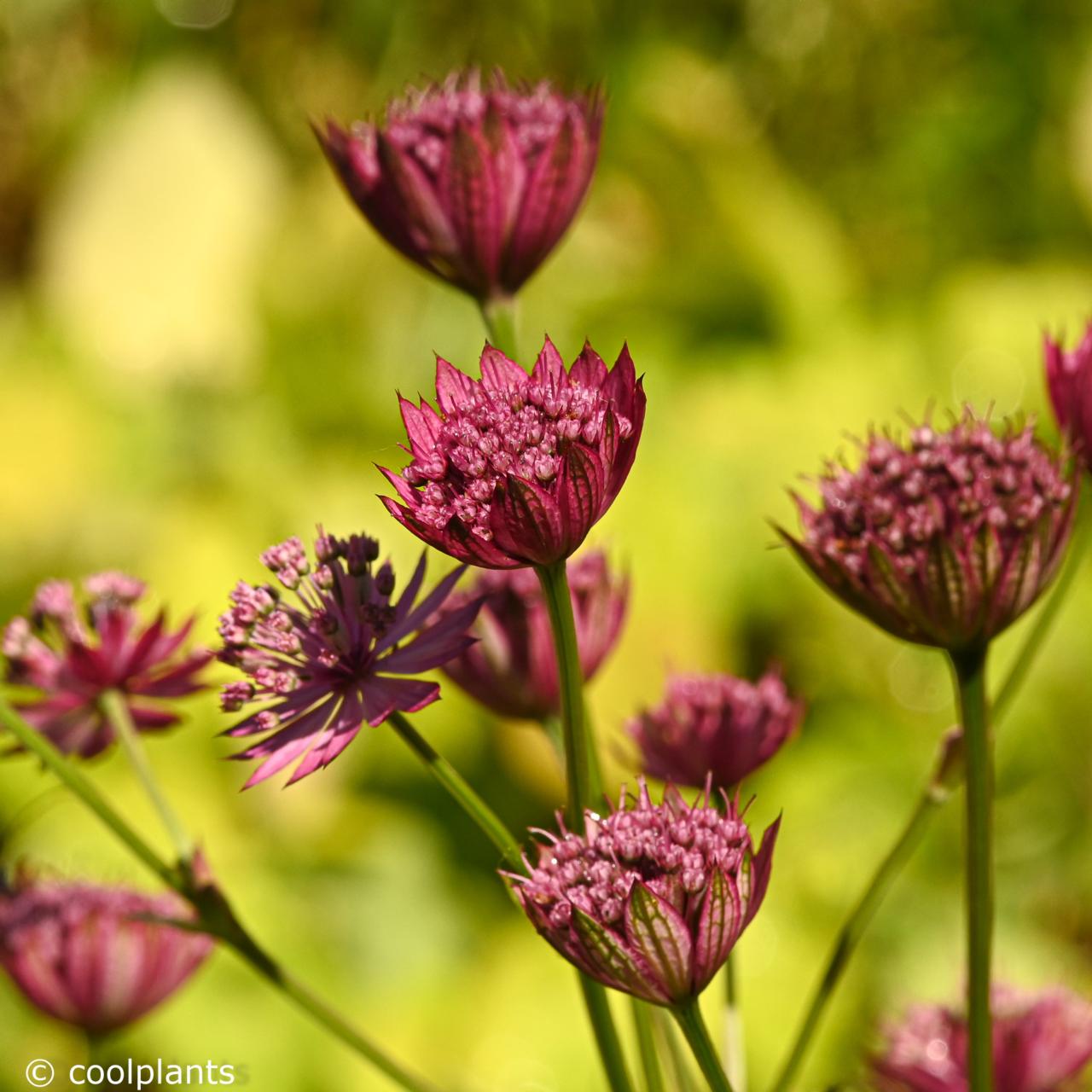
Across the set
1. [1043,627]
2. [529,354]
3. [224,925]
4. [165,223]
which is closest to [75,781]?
[224,925]

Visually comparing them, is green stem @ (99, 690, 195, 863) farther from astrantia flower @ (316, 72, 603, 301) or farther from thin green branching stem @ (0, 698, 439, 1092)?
astrantia flower @ (316, 72, 603, 301)

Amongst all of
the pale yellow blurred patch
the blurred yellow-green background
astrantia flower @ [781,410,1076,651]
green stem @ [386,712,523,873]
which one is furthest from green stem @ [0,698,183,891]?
the pale yellow blurred patch

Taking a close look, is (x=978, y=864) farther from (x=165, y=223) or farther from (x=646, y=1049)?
(x=165, y=223)

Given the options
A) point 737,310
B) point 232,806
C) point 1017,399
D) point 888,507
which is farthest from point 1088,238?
point 888,507

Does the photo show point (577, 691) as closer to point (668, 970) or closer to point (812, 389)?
point (668, 970)

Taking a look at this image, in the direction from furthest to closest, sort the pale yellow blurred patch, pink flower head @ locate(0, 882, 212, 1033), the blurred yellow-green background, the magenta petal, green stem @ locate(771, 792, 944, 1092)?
the pale yellow blurred patch → the blurred yellow-green background → pink flower head @ locate(0, 882, 212, 1033) → green stem @ locate(771, 792, 944, 1092) → the magenta petal
